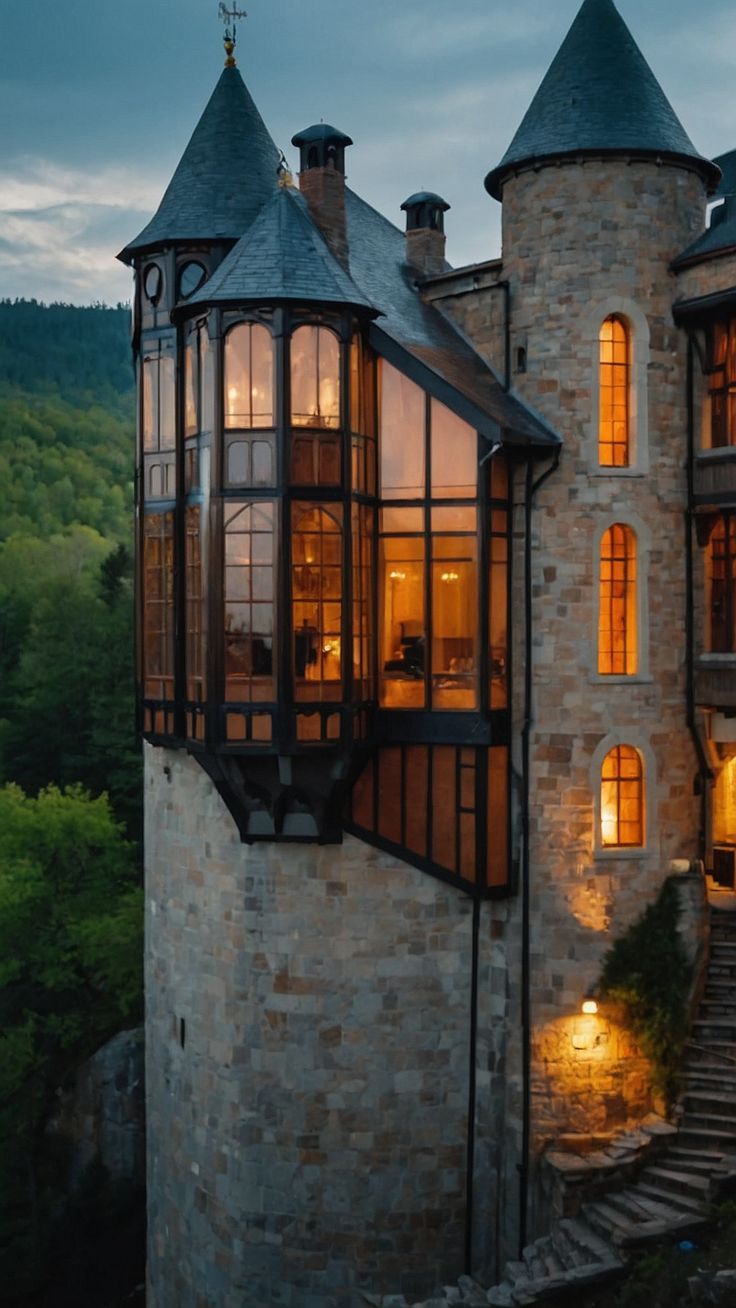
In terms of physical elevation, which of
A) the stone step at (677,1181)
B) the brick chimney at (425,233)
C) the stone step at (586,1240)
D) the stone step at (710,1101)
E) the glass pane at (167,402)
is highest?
the brick chimney at (425,233)

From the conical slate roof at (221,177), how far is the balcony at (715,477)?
27.8 feet

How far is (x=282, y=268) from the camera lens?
21.3 metres

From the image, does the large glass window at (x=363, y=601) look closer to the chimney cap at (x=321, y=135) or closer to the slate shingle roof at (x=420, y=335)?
the slate shingle roof at (x=420, y=335)

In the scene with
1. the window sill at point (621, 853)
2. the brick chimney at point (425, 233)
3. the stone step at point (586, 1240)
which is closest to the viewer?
the stone step at point (586, 1240)

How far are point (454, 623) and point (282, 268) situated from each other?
5.95m

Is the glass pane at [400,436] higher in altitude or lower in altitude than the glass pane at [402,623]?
higher

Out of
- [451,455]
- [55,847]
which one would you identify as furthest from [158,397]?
[55,847]

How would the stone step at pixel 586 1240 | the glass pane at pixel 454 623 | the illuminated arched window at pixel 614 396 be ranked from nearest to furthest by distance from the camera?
the stone step at pixel 586 1240 → the glass pane at pixel 454 623 → the illuminated arched window at pixel 614 396

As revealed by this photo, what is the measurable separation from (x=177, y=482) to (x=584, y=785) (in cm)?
809

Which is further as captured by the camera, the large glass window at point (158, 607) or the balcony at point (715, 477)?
the large glass window at point (158, 607)

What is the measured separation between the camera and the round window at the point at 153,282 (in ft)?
78.3

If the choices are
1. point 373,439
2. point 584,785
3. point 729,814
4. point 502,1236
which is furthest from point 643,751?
point 502,1236

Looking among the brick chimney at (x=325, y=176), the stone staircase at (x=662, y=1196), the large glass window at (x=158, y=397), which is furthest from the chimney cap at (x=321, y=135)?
the stone staircase at (x=662, y=1196)

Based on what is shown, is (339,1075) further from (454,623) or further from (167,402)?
(167,402)
